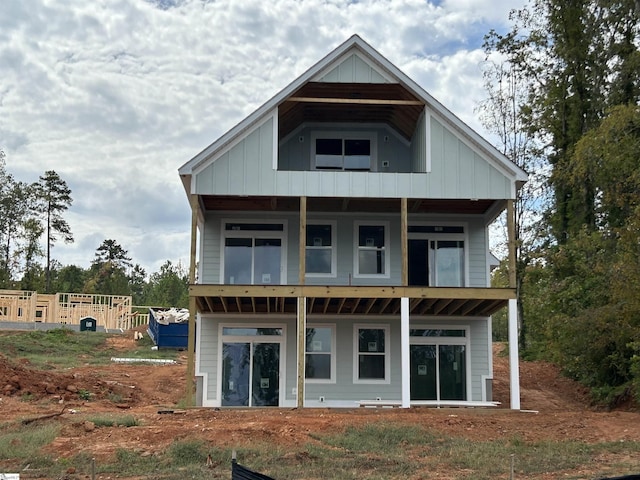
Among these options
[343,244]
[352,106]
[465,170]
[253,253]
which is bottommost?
[253,253]

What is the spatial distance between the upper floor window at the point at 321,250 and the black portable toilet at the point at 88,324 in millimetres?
22771

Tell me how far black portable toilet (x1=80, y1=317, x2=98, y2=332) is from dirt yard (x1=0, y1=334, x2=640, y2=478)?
13369mm

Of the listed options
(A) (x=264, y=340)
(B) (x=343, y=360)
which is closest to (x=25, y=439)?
(A) (x=264, y=340)

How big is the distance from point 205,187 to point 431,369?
8.56 meters

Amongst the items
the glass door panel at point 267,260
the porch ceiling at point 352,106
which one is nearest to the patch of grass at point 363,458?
the glass door panel at point 267,260

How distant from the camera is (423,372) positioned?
72.4ft

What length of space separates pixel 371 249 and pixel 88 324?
78.4ft

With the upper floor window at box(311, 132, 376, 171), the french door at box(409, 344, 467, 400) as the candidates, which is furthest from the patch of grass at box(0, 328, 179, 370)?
the french door at box(409, 344, 467, 400)

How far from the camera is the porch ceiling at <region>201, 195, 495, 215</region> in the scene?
69.3 ft

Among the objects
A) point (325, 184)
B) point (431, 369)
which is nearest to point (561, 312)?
point (431, 369)

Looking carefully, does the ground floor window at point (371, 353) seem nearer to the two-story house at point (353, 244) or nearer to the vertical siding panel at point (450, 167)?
the two-story house at point (353, 244)

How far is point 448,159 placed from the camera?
20391 millimetres

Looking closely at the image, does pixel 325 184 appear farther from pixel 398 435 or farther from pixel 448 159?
pixel 398 435

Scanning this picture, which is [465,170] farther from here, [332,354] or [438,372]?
[332,354]
